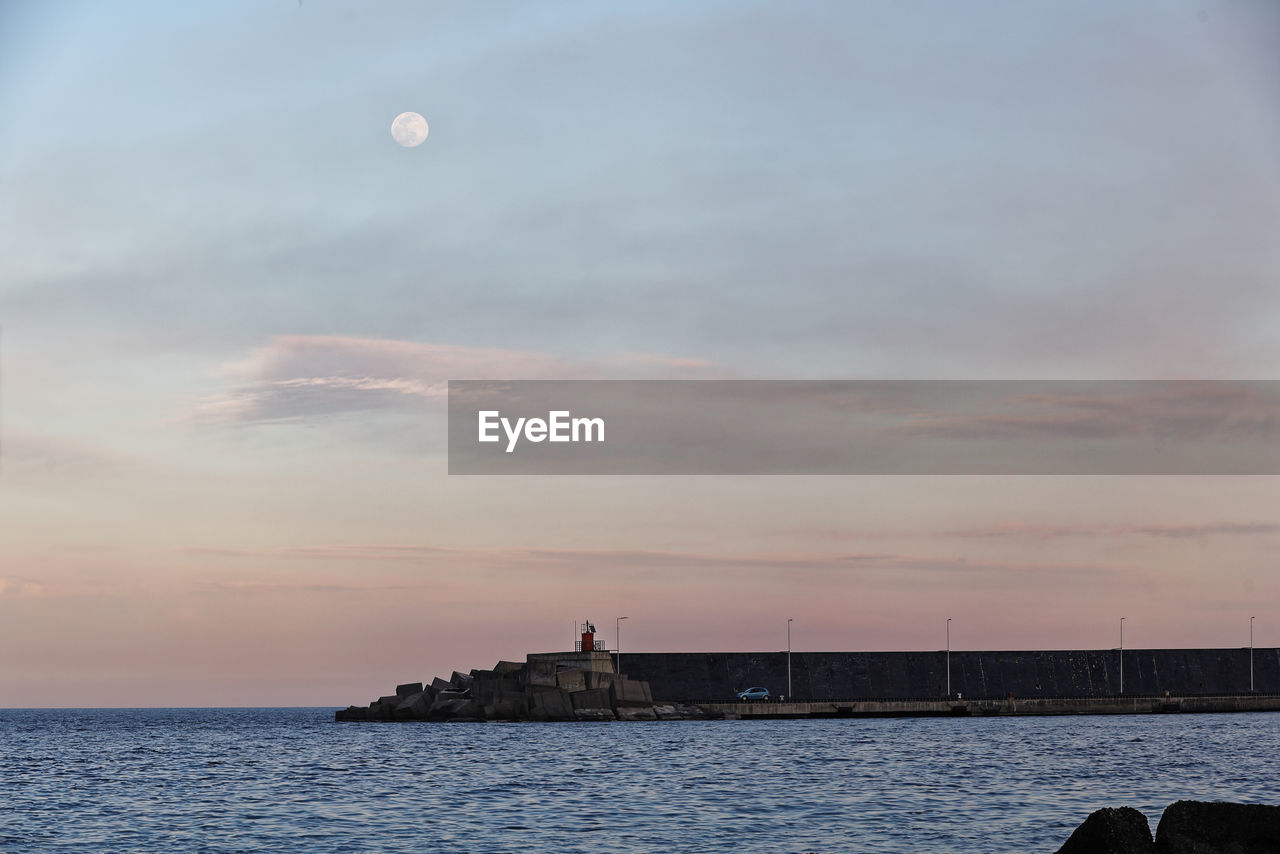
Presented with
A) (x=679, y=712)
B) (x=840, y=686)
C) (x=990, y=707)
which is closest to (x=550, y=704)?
(x=679, y=712)

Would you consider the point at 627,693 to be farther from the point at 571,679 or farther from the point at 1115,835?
the point at 1115,835

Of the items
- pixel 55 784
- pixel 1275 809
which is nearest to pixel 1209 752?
pixel 1275 809

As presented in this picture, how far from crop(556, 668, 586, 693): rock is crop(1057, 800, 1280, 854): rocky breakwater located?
91.9 meters

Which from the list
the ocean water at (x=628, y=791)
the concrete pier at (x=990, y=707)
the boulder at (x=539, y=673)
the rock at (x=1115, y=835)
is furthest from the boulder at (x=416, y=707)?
the rock at (x=1115, y=835)

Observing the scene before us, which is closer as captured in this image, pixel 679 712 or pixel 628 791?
pixel 628 791

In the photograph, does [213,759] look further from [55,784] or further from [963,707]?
[963,707]

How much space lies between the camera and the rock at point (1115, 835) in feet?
76.6

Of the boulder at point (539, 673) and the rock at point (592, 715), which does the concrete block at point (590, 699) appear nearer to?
the rock at point (592, 715)

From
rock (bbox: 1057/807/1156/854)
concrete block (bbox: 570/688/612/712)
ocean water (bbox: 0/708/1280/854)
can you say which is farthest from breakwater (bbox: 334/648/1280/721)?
rock (bbox: 1057/807/1156/854)

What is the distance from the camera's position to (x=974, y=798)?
147 feet

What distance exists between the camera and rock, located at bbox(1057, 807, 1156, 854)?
76.6 feet

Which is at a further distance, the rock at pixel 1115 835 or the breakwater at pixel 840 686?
the breakwater at pixel 840 686

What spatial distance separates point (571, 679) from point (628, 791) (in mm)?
66625

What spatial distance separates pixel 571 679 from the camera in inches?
4510
